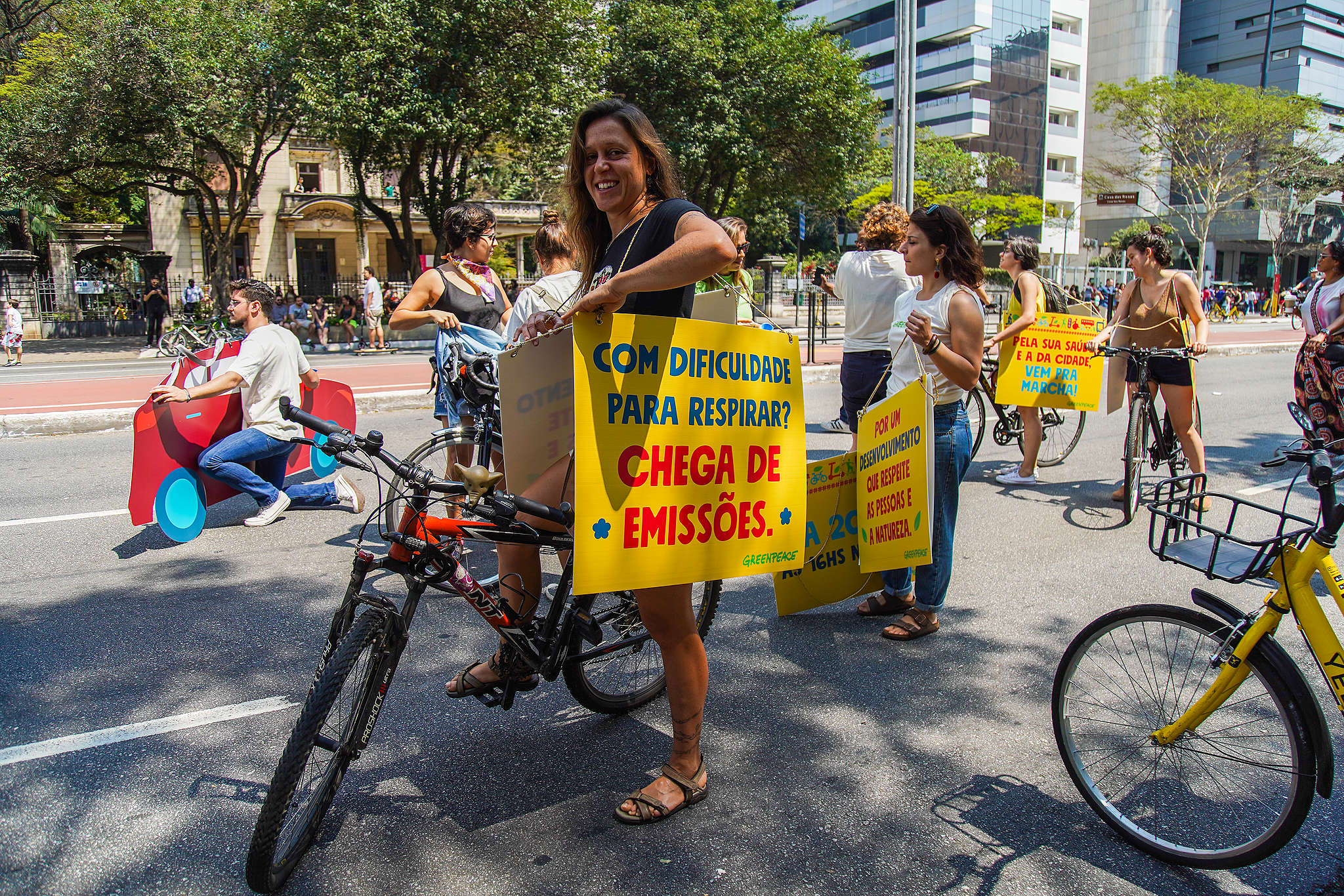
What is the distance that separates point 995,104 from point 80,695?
240 ft

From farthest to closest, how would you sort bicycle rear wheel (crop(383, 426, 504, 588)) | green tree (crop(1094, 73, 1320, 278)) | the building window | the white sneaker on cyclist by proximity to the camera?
the building window < green tree (crop(1094, 73, 1320, 278)) < the white sneaker on cyclist < bicycle rear wheel (crop(383, 426, 504, 588))

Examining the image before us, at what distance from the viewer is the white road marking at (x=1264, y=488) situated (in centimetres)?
681

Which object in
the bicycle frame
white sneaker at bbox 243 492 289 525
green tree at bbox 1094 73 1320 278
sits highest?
green tree at bbox 1094 73 1320 278

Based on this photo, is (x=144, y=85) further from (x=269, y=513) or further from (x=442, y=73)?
(x=269, y=513)

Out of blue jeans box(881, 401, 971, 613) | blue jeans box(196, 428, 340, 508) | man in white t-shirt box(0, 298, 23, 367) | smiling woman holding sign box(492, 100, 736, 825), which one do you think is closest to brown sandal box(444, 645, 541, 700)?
smiling woman holding sign box(492, 100, 736, 825)

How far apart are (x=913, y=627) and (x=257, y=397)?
427 centimetres

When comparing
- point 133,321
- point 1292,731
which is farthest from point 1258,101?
point 1292,731

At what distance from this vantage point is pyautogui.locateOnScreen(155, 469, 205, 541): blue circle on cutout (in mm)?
5418

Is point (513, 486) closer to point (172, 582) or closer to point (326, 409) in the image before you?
point (172, 582)

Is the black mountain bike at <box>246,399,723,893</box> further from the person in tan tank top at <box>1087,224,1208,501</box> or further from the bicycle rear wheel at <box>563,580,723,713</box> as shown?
the person in tan tank top at <box>1087,224,1208,501</box>

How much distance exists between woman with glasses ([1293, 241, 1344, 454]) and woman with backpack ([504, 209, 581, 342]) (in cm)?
499

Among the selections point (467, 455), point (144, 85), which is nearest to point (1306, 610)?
point (467, 455)

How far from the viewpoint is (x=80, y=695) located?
11.7 feet

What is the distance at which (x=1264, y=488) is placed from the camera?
6957 mm
